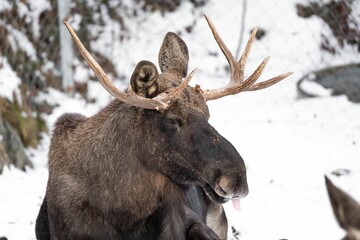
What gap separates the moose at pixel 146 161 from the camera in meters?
5.07

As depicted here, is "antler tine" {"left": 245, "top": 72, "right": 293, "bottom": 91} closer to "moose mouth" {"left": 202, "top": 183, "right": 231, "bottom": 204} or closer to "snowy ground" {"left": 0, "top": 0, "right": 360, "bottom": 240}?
"moose mouth" {"left": 202, "top": 183, "right": 231, "bottom": 204}

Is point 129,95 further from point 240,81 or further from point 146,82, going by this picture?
point 240,81

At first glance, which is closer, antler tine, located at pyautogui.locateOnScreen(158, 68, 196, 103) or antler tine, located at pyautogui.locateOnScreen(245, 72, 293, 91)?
antler tine, located at pyautogui.locateOnScreen(158, 68, 196, 103)

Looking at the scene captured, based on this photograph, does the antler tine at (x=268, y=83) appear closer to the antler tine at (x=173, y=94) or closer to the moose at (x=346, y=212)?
the antler tine at (x=173, y=94)

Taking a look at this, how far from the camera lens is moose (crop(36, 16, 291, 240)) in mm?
5070

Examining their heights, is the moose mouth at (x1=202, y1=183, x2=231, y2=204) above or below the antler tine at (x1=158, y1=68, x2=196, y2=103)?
below

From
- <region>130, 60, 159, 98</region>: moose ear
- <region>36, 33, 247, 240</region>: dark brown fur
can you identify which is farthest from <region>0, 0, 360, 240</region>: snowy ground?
<region>130, 60, 159, 98</region>: moose ear

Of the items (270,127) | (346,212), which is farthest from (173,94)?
(270,127)

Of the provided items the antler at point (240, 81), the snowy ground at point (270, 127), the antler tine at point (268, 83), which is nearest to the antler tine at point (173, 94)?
the antler at point (240, 81)

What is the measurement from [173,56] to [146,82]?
25.6 inches

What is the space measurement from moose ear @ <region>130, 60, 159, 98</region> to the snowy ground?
2.00 m

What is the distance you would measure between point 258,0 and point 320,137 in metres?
3.75

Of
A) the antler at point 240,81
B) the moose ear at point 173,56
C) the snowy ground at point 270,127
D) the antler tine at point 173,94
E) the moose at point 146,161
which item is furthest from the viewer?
the snowy ground at point 270,127

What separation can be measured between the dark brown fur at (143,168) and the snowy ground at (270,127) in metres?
1.31
